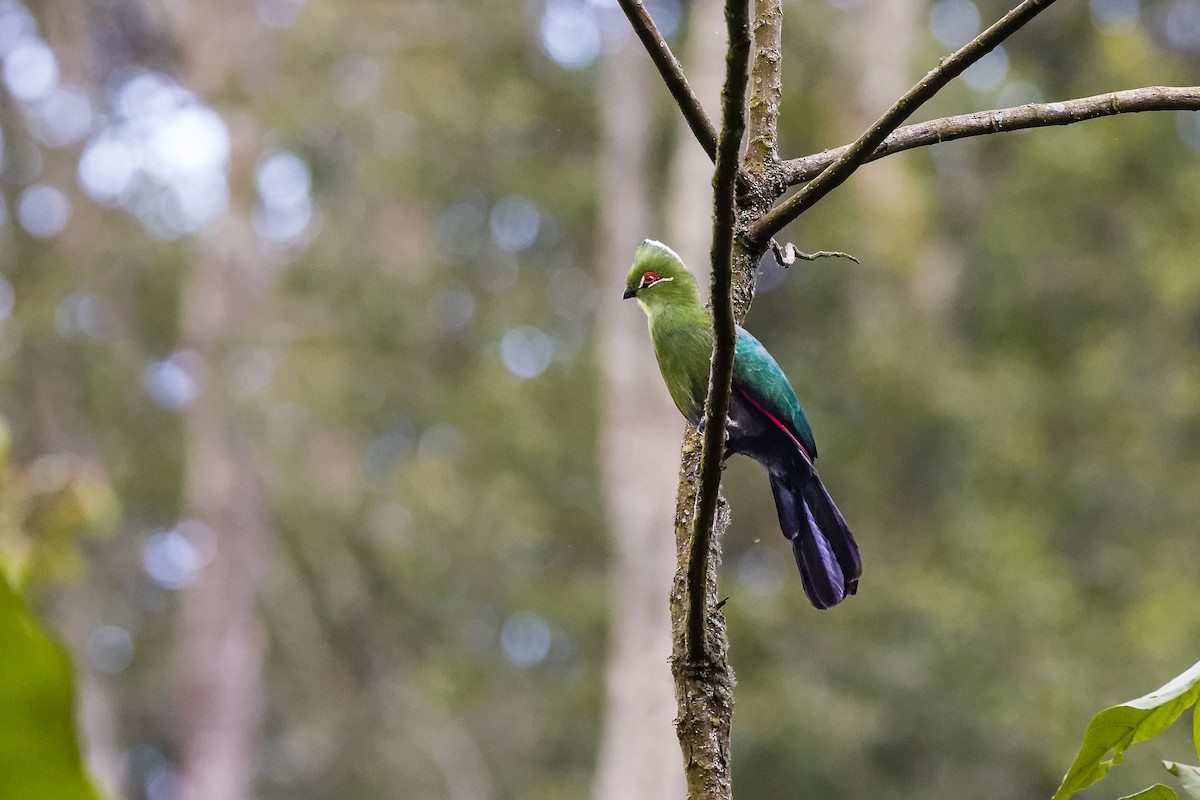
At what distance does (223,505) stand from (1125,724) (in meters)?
15.4

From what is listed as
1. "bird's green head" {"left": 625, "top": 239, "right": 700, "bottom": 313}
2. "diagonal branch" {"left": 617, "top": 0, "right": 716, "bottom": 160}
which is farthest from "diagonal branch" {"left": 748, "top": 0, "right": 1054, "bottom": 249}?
"bird's green head" {"left": 625, "top": 239, "right": 700, "bottom": 313}

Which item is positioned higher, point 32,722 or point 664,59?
point 664,59

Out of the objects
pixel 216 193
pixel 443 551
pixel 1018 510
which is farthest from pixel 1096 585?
pixel 216 193

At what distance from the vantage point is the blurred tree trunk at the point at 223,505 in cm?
1513

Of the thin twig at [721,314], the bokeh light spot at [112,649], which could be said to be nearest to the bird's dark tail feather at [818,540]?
the thin twig at [721,314]

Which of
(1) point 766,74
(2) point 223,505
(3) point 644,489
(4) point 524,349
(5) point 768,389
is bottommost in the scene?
(5) point 768,389

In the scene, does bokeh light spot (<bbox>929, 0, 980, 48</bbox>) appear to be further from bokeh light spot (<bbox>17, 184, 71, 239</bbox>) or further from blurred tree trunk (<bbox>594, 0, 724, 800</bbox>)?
bokeh light spot (<bbox>17, 184, 71, 239</bbox>)

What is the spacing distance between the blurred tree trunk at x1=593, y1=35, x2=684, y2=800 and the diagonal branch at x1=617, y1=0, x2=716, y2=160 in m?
7.88

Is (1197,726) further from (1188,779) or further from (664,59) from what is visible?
(664,59)

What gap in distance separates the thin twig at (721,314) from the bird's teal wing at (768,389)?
0.63 m

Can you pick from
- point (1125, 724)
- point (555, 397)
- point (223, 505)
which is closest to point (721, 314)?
point (1125, 724)

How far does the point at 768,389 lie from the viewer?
2.19m

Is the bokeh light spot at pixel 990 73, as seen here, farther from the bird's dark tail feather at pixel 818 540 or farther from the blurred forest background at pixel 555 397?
the bird's dark tail feather at pixel 818 540

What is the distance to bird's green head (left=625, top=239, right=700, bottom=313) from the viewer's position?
7.84ft
